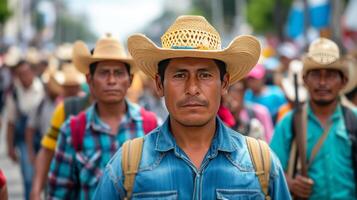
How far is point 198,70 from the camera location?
425 cm

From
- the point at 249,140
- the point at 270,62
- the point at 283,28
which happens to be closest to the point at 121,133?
the point at 249,140

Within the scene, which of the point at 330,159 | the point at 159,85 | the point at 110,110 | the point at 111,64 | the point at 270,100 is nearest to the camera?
the point at 159,85

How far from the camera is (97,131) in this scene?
6.38 metres

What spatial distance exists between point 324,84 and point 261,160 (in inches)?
98.7

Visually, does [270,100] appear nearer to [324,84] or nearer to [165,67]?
[324,84]

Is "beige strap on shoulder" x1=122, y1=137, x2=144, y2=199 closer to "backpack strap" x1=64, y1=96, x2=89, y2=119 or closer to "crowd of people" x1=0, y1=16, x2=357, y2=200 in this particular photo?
"crowd of people" x1=0, y1=16, x2=357, y2=200

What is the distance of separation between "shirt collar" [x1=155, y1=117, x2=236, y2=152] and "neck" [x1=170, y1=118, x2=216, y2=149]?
34mm

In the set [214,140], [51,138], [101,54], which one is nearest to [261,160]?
[214,140]

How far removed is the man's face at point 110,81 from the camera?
6.49 meters

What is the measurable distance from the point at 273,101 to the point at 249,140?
25.3 ft

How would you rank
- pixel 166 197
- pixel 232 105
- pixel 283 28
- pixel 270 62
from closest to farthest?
pixel 166 197 → pixel 232 105 → pixel 270 62 → pixel 283 28

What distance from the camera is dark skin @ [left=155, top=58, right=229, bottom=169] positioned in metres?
4.21

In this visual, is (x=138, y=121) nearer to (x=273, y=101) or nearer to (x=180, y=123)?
(x=180, y=123)

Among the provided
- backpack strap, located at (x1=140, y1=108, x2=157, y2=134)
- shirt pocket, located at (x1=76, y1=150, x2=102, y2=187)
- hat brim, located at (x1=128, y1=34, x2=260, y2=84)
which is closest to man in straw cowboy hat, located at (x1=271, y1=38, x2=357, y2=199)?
backpack strap, located at (x1=140, y1=108, x2=157, y2=134)
